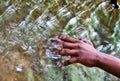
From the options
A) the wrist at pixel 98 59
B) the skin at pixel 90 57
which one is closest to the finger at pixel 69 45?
the skin at pixel 90 57

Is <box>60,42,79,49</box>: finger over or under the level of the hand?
over

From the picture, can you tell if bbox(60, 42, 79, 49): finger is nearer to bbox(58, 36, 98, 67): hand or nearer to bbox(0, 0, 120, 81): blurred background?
bbox(58, 36, 98, 67): hand

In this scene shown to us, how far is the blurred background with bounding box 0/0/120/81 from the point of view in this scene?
8.15 feet

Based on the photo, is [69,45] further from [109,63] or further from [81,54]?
[109,63]

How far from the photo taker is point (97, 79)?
2.55 m

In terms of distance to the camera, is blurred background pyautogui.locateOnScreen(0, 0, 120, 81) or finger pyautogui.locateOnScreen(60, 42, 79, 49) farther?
blurred background pyautogui.locateOnScreen(0, 0, 120, 81)

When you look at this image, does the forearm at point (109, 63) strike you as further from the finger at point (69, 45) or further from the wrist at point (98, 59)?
the finger at point (69, 45)

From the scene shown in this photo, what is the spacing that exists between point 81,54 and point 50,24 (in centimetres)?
115

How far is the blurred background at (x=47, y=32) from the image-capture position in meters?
2.48

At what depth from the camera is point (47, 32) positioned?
2.85m

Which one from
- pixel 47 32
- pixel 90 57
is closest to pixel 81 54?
pixel 90 57

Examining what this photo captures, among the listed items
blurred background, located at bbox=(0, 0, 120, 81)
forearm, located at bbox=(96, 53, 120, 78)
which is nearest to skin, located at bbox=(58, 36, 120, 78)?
forearm, located at bbox=(96, 53, 120, 78)

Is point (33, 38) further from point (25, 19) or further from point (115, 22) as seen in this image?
point (115, 22)

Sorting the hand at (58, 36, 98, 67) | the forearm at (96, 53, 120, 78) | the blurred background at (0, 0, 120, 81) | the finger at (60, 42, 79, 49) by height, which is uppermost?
the blurred background at (0, 0, 120, 81)
